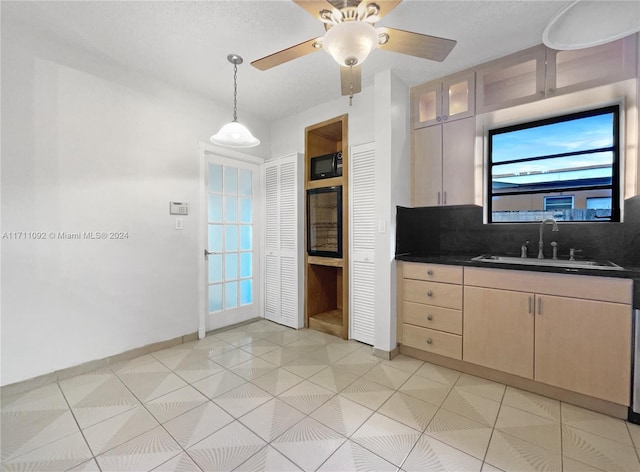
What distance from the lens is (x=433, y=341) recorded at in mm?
2385

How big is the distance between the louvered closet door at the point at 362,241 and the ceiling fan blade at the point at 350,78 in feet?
3.16

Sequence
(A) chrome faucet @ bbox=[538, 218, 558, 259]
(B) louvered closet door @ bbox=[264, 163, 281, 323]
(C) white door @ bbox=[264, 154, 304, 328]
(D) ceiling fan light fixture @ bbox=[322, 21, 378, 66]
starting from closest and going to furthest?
(D) ceiling fan light fixture @ bbox=[322, 21, 378, 66]
(A) chrome faucet @ bbox=[538, 218, 558, 259]
(C) white door @ bbox=[264, 154, 304, 328]
(B) louvered closet door @ bbox=[264, 163, 281, 323]

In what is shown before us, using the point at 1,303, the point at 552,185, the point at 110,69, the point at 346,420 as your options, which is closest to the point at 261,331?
the point at 346,420

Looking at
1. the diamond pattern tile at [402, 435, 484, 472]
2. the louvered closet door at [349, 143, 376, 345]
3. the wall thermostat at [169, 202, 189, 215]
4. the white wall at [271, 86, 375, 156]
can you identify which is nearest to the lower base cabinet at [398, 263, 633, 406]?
the louvered closet door at [349, 143, 376, 345]

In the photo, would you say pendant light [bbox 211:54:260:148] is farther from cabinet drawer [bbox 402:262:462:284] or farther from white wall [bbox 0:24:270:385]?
cabinet drawer [bbox 402:262:462:284]

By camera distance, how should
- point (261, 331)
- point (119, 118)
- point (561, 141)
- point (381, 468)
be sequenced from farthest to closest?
point (261, 331), point (119, 118), point (561, 141), point (381, 468)

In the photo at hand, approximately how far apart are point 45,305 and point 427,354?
9.70 ft

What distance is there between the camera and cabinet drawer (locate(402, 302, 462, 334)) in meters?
2.27

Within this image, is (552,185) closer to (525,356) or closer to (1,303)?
(525,356)

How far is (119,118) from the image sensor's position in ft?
8.05

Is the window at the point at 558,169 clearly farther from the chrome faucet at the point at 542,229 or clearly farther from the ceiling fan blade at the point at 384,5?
the ceiling fan blade at the point at 384,5

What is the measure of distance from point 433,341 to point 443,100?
210 cm

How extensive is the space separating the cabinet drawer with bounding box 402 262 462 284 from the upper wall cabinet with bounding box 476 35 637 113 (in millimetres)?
1337

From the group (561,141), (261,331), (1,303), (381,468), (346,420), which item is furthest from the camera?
(261,331)
